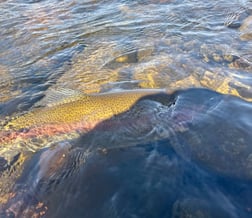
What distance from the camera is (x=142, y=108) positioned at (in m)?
3.38

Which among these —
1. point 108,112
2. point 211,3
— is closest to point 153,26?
point 211,3

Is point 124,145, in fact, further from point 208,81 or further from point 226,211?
point 208,81

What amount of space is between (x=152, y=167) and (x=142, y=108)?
75 centimetres

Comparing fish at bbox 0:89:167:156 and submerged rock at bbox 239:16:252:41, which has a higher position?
fish at bbox 0:89:167:156

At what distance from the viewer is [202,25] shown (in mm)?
5742

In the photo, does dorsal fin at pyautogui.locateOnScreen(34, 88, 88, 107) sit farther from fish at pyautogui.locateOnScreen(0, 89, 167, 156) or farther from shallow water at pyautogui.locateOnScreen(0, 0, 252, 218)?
shallow water at pyautogui.locateOnScreen(0, 0, 252, 218)

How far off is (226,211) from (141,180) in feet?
2.11

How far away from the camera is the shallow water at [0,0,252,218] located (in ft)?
8.30

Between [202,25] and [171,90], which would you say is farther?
[202,25]

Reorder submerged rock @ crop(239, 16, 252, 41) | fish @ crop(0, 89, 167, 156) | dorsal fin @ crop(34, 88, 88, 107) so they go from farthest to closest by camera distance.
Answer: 1. submerged rock @ crop(239, 16, 252, 41)
2. dorsal fin @ crop(34, 88, 88, 107)
3. fish @ crop(0, 89, 167, 156)

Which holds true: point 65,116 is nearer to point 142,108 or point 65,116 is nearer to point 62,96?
point 62,96

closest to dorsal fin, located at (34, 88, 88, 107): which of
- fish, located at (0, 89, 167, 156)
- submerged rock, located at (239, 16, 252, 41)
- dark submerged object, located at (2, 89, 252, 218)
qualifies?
fish, located at (0, 89, 167, 156)

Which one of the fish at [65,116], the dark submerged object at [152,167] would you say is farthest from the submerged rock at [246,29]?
the fish at [65,116]

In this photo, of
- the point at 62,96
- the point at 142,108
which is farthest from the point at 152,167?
the point at 62,96
